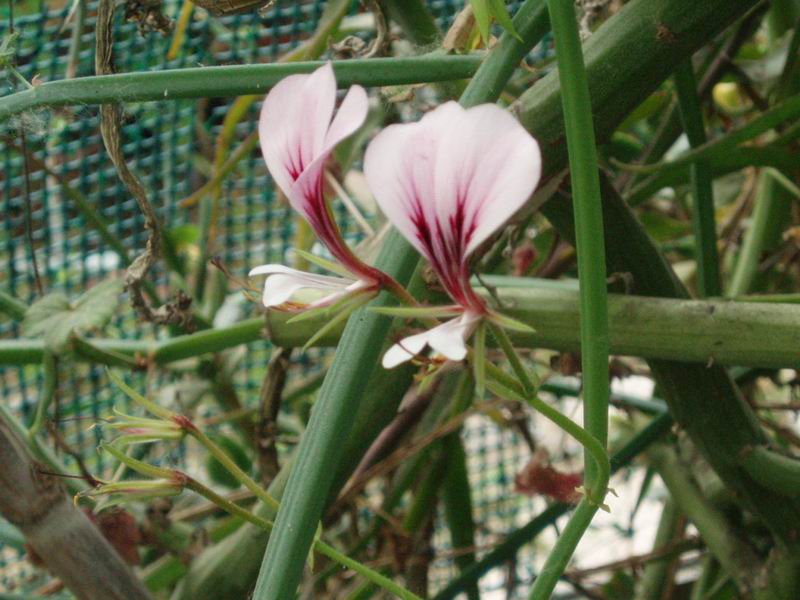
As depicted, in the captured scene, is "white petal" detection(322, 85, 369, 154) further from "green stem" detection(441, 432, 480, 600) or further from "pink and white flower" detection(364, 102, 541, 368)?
"green stem" detection(441, 432, 480, 600)

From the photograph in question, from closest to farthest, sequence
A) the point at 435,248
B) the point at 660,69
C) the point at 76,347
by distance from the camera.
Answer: the point at 435,248
the point at 660,69
the point at 76,347

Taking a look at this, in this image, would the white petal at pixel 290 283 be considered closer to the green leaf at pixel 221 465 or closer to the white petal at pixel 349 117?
the white petal at pixel 349 117

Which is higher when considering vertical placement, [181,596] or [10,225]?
[10,225]

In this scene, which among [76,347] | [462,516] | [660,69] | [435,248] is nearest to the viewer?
[435,248]

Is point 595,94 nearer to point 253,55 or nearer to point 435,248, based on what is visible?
point 435,248


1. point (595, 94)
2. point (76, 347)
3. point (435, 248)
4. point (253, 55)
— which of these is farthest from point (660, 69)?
point (253, 55)

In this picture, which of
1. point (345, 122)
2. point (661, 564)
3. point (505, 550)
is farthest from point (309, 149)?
point (661, 564)

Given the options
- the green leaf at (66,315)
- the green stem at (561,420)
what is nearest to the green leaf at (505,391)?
the green stem at (561,420)
